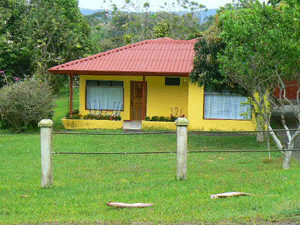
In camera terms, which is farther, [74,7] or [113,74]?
[74,7]

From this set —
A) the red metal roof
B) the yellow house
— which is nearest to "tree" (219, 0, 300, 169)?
the yellow house

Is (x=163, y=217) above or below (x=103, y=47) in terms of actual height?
below

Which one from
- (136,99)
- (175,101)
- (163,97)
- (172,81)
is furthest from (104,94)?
(175,101)

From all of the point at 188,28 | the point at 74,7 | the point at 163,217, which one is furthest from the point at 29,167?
the point at 188,28

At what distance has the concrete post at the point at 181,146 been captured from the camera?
944 centimetres

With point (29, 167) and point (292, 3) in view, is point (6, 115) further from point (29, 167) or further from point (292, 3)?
point (292, 3)

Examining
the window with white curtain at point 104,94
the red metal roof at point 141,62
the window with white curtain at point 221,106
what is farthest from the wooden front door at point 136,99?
the window with white curtain at point 221,106

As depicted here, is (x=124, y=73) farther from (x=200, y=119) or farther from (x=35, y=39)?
(x=35, y=39)

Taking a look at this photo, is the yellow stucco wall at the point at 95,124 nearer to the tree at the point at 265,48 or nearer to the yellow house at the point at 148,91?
the yellow house at the point at 148,91

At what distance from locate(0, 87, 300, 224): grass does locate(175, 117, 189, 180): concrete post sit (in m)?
0.23

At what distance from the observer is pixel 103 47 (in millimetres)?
52969

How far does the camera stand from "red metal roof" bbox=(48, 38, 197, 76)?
24844mm

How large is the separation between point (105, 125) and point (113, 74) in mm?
2482

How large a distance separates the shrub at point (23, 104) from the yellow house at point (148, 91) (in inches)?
75.4
